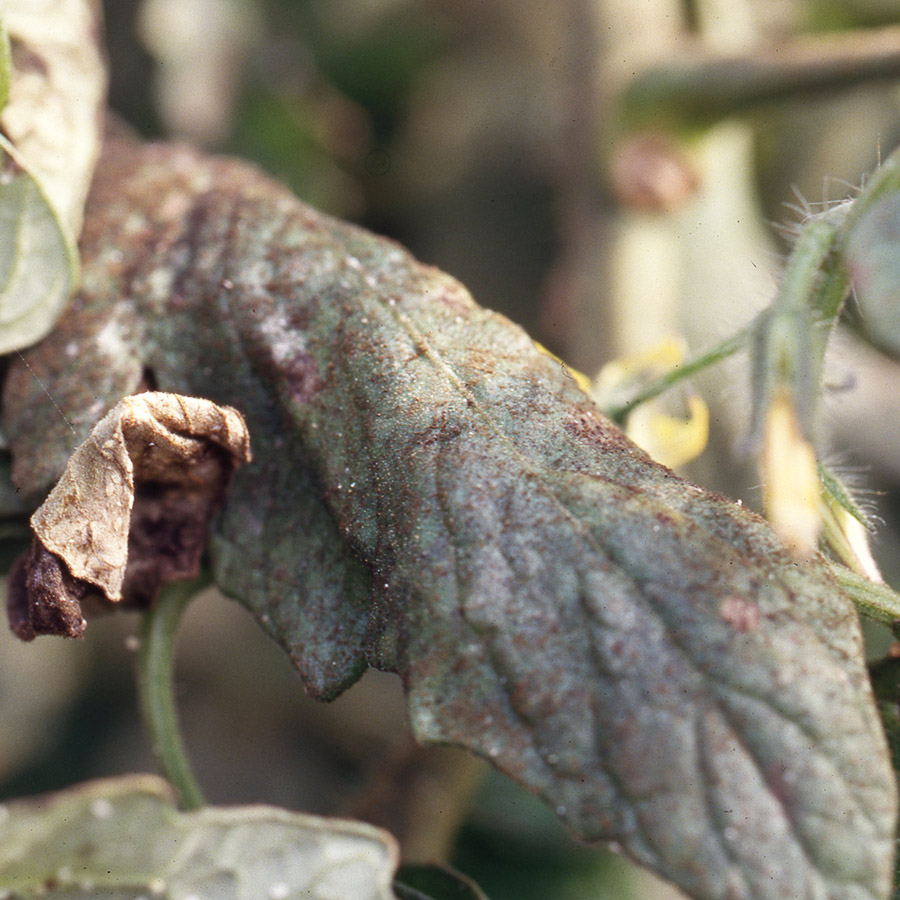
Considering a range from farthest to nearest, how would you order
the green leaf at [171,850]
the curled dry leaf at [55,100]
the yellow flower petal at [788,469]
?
1. the curled dry leaf at [55,100]
2. the green leaf at [171,850]
3. the yellow flower petal at [788,469]

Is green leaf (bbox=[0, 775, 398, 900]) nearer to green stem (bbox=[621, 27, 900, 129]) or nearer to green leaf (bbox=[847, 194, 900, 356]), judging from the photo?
green leaf (bbox=[847, 194, 900, 356])

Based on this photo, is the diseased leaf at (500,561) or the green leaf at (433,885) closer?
the diseased leaf at (500,561)

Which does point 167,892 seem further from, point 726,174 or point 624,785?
point 726,174

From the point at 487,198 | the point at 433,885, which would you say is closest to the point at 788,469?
the point at 433,885

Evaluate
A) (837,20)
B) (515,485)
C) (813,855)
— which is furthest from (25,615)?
(837,20)

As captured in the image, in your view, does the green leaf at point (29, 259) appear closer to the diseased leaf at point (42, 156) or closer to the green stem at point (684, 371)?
the diseased leaf at point (42, 156)

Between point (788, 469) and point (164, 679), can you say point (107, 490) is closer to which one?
point (164, 679)

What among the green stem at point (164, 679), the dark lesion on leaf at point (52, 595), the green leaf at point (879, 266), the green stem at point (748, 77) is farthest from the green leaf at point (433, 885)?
the green stem at point (748, 77)
